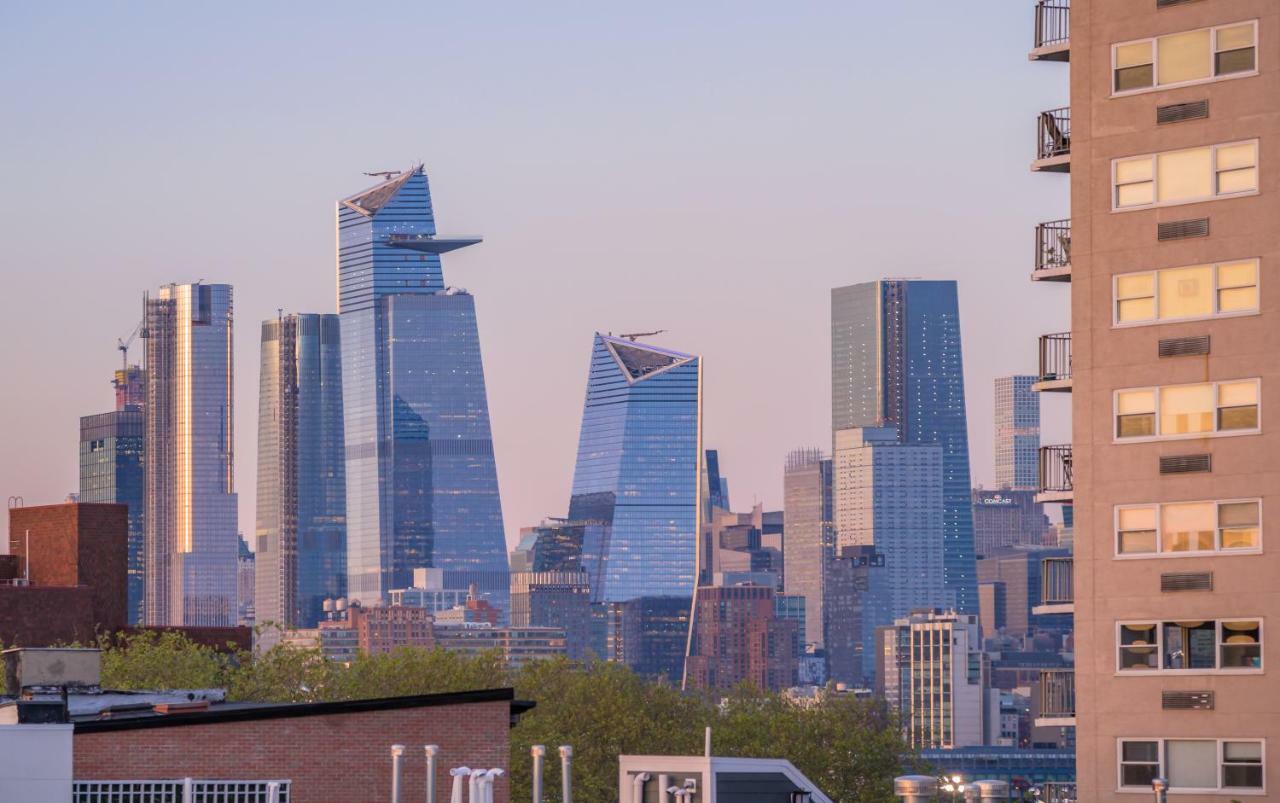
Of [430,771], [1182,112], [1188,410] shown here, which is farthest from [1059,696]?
[430,771]

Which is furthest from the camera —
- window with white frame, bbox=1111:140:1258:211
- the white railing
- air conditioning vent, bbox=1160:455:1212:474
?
air conditioning vent, bbox=1160:455:1212:474

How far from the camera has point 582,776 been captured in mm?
136375

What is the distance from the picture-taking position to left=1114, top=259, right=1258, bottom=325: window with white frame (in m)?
72.6

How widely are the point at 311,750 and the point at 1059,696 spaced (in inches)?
1268

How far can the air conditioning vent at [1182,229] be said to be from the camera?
241 ft

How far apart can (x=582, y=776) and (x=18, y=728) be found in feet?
286

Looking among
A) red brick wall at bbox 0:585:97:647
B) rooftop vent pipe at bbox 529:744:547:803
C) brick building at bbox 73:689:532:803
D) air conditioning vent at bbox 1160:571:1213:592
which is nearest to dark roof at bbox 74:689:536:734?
brick building at bbox 73:689:532:803

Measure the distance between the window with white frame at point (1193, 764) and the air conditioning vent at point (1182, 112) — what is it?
56.7 feet

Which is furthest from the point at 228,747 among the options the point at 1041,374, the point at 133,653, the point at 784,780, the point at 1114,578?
the point at 133,653

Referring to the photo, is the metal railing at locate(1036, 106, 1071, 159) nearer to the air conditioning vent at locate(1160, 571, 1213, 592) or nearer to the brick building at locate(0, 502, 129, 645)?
the air conditioning vent at locate(1160, 571, 1213, 592)

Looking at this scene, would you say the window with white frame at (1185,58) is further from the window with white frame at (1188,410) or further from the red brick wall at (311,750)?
the red brick wall at (311,750)

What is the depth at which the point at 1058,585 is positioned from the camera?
79.8 m

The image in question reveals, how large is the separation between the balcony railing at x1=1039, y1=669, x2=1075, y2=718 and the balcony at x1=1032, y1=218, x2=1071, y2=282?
11679 mm

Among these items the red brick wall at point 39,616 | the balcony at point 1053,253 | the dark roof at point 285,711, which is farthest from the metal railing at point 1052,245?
the red brick wall at point 39,616
